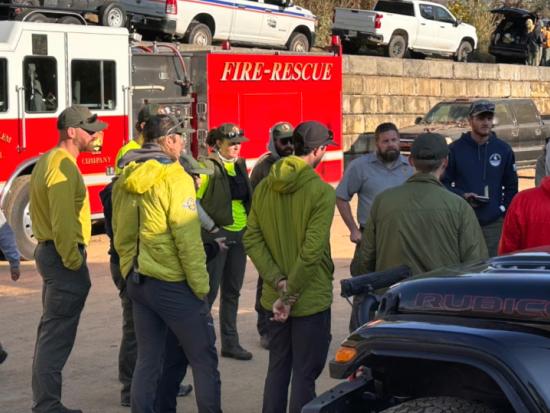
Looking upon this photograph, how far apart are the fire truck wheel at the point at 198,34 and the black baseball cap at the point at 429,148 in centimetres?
1687

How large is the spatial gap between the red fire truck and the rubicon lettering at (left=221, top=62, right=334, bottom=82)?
0.01 m

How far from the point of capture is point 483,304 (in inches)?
155

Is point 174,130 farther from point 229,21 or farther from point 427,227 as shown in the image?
point 229,21

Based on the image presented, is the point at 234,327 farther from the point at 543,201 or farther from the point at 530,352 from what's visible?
the point at 530,352

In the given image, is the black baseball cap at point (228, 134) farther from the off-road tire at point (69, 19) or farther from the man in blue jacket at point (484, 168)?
the off-road tire at point (69, 19)

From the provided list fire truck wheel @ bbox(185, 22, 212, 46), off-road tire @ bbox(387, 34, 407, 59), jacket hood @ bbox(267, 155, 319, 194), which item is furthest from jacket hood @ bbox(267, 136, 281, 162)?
off-road tire @ bbox(387, 34, 407, 59)

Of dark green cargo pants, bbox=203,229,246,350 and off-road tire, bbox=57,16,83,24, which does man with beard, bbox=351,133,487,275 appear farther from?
off-road tire, bbox=57,16,83,24

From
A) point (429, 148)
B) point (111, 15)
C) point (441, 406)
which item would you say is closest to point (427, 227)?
point (429, 148)

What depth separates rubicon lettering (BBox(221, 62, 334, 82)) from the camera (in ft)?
49.9

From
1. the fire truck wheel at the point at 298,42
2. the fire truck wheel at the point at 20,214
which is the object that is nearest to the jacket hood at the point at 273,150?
the fire truck wheel at the point at 20,214

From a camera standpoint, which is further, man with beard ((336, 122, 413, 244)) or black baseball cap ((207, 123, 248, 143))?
black baseball cap ((207, 123, 248, 143))

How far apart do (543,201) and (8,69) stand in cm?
824

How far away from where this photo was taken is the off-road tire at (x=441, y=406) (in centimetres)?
393

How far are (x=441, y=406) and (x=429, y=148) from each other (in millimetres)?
2010
